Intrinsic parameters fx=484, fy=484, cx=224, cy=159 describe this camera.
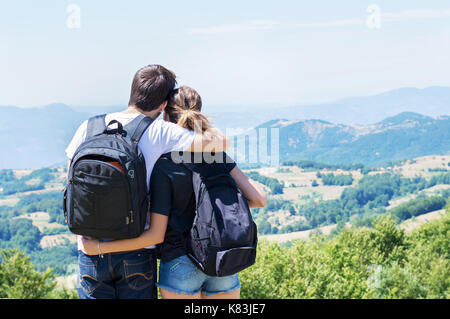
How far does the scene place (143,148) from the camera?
9.35ft

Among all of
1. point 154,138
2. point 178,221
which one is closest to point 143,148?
point 154,138

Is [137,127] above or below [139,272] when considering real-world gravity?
above

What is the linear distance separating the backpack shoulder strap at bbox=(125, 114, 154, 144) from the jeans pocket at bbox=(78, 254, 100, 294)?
76cm

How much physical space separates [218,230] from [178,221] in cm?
28

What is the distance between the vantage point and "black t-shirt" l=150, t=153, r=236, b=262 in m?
2.86

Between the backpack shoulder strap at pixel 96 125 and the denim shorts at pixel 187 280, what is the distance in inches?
35.3

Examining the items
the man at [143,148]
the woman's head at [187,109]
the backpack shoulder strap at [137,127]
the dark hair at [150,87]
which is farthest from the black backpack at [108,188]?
the woman's head at [187,109]

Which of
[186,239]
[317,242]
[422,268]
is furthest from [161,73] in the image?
[422,268]

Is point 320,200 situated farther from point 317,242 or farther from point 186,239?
point 186,239

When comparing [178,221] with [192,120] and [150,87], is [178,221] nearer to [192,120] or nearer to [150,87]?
[192,120]

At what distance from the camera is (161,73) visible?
297cm

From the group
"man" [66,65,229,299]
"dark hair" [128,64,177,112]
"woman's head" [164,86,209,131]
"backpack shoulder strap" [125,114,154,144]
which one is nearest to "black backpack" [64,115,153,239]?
"backpack shoulder strap" [125,114,154,144]
